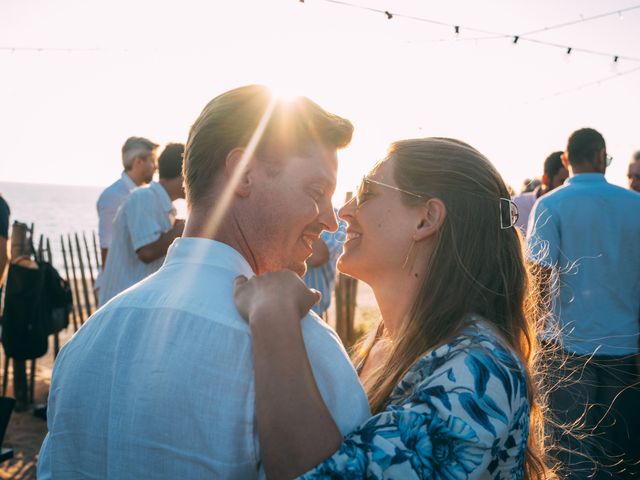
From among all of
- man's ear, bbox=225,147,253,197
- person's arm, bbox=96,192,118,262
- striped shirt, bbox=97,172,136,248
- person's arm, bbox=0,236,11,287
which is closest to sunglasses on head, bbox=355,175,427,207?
man's ear, bbox=225,147,253,197

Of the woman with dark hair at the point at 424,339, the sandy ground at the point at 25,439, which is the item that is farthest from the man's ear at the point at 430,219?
the sandy ground at the point at 25,439

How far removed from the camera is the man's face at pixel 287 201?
178cm

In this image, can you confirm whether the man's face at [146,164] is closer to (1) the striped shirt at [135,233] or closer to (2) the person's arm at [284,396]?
(1) the striped shirt at [135,233]

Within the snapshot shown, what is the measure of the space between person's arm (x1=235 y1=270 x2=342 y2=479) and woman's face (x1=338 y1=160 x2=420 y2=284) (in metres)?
0.86

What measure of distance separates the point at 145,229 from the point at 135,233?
8 cm

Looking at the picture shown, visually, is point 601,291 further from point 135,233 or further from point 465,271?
point 135,233

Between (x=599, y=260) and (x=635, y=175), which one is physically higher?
(x=635, y=175)

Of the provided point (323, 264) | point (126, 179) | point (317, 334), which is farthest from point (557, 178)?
point (317, 334)

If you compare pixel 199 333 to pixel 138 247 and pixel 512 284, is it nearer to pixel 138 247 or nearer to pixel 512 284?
pixel 512 284

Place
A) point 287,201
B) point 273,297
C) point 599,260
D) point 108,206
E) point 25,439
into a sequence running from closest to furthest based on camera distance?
point 273,297
point 287,201
point 599,260
point 108,206
point 25,439

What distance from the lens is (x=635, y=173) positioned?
6.40m

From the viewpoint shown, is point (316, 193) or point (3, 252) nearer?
point (316, 193)

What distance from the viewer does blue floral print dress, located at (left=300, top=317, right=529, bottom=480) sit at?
60.1 inches

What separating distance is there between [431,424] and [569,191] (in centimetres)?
357
